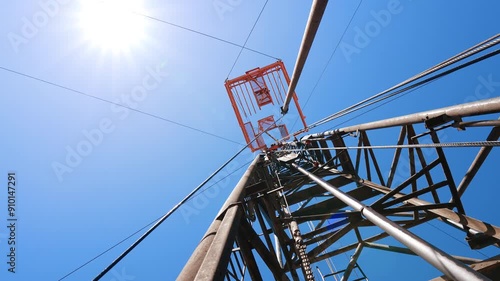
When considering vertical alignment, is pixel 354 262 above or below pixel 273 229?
below

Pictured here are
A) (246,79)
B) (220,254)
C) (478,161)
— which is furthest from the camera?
(246,79)

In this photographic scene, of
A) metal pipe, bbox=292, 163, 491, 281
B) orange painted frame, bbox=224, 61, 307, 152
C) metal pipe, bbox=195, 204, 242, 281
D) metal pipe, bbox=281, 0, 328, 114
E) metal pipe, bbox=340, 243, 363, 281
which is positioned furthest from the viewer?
orange painted frame, bbox=224, 61, 307, 152

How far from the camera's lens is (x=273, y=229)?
569cm

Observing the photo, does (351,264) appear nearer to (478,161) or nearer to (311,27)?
(478,161)

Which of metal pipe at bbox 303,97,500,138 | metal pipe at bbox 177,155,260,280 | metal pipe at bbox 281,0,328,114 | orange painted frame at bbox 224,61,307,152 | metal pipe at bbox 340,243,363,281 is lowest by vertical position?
metal pipe at bbox 340,243,363,281

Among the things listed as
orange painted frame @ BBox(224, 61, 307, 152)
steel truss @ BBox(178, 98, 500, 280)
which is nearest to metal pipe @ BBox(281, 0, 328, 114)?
steel truss @ BBox(178, 98, 500, 280)

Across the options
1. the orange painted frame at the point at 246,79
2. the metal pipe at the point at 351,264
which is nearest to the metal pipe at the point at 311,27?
the metal pipe at the point at 351,264

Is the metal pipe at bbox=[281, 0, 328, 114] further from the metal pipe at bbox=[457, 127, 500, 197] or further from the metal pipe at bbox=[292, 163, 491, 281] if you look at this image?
the metal pipe at bbox=[457, 127, 500, 197]

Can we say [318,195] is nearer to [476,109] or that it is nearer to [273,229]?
[273,229]

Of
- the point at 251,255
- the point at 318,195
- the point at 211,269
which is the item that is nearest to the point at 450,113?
the point at 251,255

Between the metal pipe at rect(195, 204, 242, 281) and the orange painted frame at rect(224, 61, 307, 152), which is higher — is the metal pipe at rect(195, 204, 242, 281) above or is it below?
below

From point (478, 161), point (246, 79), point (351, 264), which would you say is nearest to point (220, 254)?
point (478, 161)

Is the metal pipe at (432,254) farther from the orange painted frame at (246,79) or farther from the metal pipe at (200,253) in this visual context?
the orange painted frame at (246,79)

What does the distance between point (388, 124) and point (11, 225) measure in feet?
46.9
